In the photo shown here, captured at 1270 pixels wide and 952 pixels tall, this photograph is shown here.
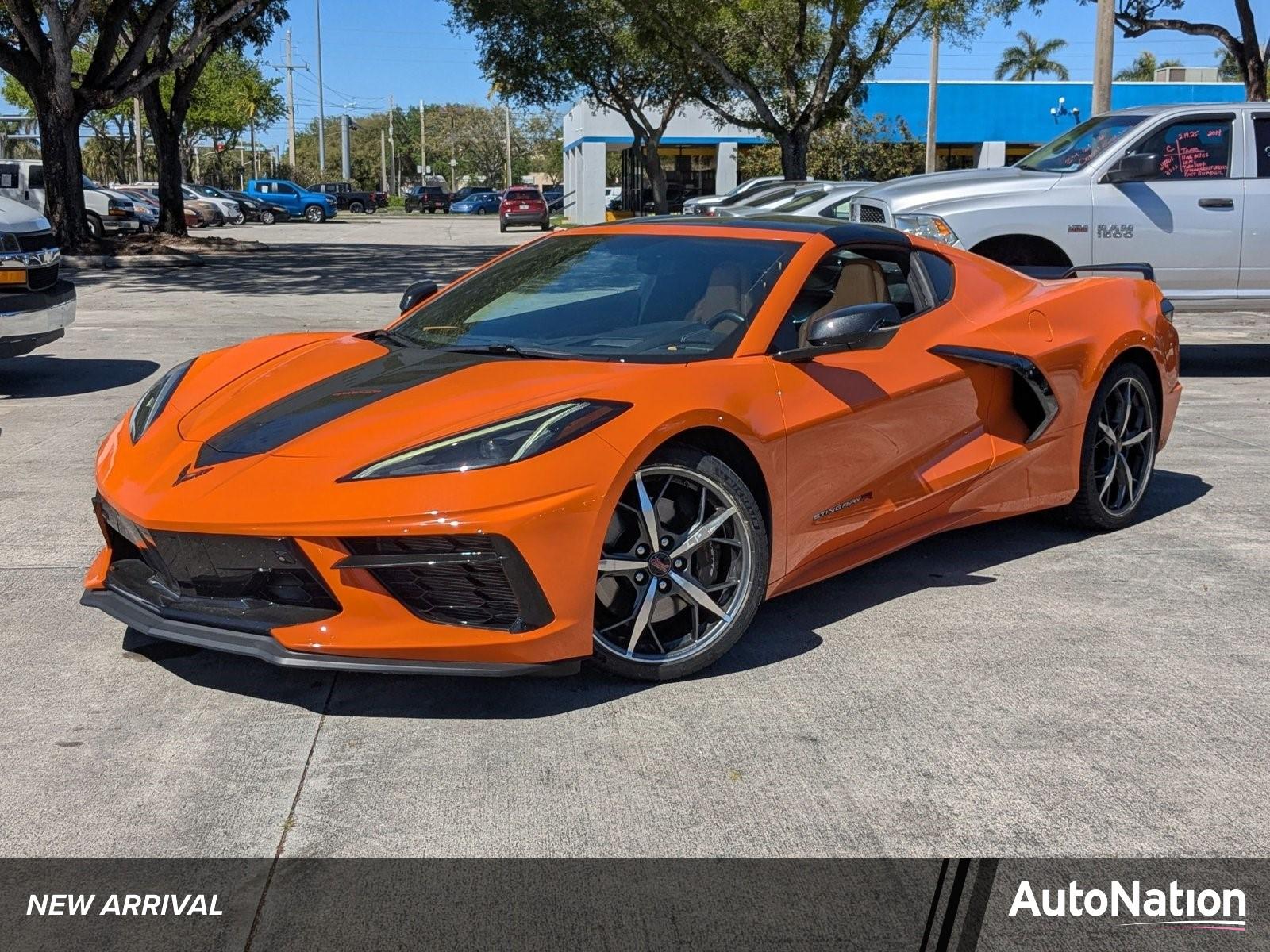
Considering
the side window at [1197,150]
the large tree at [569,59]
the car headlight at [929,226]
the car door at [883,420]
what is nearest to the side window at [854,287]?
the car door at [883,420]

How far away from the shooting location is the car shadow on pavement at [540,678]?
12.8ft

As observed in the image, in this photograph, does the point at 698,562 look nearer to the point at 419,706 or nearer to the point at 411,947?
the point at 419,706

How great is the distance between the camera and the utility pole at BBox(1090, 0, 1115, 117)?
696 inches

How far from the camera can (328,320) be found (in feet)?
48.1

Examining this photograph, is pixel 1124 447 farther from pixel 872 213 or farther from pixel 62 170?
pixel 62 170

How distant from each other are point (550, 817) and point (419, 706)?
2.68ft

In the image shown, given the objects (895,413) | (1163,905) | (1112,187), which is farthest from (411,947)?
(1112,187)

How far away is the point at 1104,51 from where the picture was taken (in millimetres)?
17844

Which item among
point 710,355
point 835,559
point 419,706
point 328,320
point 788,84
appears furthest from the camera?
point 788,84

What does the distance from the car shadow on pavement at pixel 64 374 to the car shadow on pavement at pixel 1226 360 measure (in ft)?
26.9

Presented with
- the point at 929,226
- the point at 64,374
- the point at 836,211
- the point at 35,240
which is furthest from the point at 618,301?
the point at 836,211

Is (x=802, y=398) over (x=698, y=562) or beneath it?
over

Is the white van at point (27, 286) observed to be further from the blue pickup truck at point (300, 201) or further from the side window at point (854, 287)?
the blue pickup truck at point (300, 201)

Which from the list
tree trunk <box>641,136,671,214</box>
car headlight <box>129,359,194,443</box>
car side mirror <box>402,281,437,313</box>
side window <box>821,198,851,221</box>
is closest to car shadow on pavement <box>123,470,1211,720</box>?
car headlight <box>129,359,194,443</box>
